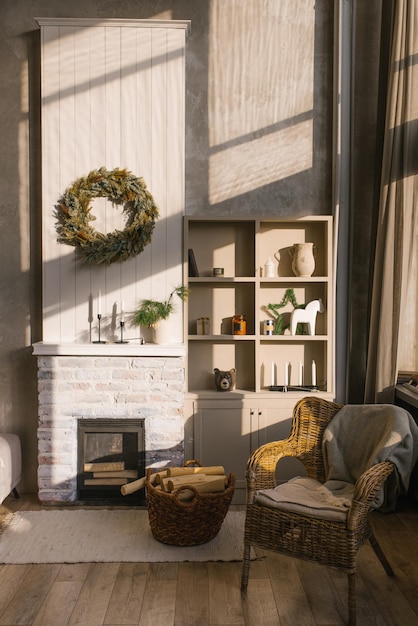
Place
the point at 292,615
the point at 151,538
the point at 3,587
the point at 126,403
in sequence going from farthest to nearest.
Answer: the point at 126,403 → the point at 151,538 → the point at 3,587 → the point at 292,615

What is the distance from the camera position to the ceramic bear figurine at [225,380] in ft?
14.9

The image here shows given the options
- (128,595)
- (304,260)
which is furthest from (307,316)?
(128,595)

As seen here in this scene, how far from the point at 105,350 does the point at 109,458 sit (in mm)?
753

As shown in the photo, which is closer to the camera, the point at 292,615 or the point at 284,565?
the point at 292,615

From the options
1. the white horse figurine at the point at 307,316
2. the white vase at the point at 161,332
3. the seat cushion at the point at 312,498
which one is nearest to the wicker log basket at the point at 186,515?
the seat cushion at the point at 312,498

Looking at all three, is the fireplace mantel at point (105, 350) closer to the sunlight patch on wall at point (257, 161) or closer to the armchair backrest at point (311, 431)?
the armchair backrest at point (311, 431)

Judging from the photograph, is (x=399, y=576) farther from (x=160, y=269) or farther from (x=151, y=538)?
(x=160, y=269)

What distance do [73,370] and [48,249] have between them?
90 centimetres

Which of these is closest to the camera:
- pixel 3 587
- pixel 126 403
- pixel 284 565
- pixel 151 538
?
pixel 3 587

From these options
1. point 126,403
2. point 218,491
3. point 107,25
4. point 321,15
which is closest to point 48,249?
point 126,403

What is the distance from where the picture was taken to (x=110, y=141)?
4.58m

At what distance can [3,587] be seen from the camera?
313 centimetres

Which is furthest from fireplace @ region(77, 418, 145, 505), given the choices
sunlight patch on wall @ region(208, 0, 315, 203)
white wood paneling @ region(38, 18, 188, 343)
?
sunlight patch on wall @ region(208, 0, 315, 203)

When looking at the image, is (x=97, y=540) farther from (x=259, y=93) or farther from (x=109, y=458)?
(x=259, y=93)
